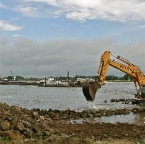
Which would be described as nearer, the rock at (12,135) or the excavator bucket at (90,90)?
the rock at (12,135)

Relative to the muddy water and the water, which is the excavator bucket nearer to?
the muddy water

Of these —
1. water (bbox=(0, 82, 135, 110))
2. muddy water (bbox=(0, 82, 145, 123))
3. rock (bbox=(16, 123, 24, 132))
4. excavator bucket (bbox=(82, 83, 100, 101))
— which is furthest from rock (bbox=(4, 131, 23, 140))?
water (bbox=(0, 82, 135, 110))

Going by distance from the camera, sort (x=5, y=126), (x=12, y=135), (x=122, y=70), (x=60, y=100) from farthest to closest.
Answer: (x=60, y=100) → (x=122, y=70) → (x=5, y=126) → (x=12, y=135)

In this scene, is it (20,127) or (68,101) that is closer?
(20,127)

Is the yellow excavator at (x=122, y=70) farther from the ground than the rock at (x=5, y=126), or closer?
farther from the ground

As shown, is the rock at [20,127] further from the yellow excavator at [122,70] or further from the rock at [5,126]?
the yellow excavator at [122,70]

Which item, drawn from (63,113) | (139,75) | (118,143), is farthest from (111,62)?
(118,143)

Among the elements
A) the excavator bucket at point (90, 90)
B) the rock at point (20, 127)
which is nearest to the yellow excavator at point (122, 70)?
the excavator bucket at point (90, 90)

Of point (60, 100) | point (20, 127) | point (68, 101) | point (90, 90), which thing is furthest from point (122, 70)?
point (20, 127)

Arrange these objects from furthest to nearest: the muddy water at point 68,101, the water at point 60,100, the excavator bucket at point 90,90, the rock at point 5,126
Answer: the water at point 60,100 → the excavator bucket at point 90,90 → the muddy water at point 68,101 → the rock at point 5,126

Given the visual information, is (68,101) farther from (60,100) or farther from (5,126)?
(5,126)

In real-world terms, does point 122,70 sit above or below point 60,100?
above

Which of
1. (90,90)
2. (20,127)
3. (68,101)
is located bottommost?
(68,101)

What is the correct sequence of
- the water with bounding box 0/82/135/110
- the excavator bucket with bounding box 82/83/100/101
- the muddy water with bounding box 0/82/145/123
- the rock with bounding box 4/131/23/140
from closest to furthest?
the rock with bounding box 4/131/23/140, the muddy water with bounding box 0/82/145/123, the excavator bucket with bounding box 82/83/100/101, the water with bounding box 0/82/135/110
